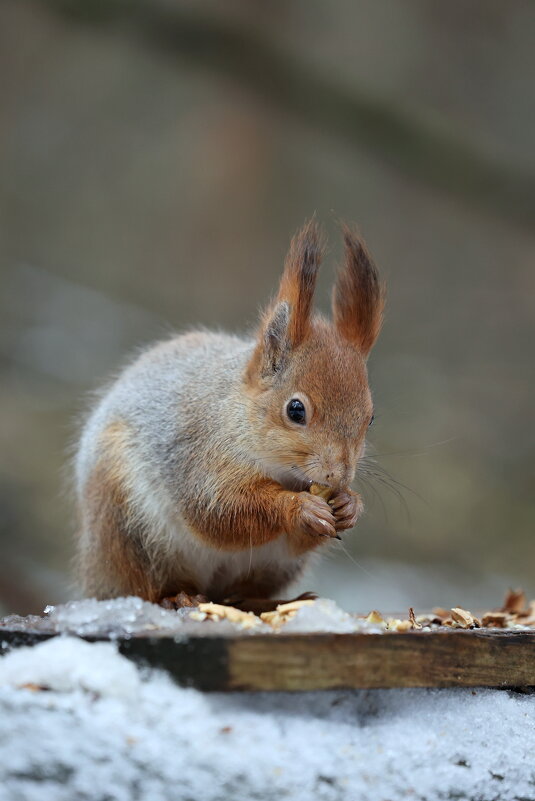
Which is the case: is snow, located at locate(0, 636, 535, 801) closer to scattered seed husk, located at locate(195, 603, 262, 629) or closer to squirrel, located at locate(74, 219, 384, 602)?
scattered seed husk, located at locate(195, 603, 262, 629)

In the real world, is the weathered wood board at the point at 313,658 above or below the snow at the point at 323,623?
below

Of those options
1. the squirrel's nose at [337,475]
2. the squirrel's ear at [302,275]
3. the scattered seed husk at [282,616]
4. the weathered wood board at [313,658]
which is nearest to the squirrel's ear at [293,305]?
the squirrel's ear at [302,275]

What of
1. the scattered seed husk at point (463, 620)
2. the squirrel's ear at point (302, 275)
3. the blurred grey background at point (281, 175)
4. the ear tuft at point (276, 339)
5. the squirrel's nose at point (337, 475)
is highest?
the blurred grey background at point (281, 175)

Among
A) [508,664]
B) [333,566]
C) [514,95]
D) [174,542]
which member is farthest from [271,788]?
[514,95]

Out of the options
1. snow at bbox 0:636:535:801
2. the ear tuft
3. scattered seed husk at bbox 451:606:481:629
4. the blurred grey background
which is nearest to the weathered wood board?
snow at bbox 0:636:535:801

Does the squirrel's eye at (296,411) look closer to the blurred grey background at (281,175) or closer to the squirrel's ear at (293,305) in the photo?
the squirrel's ear at (293,305)

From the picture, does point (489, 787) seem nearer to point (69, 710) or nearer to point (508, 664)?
point (508, 664)
